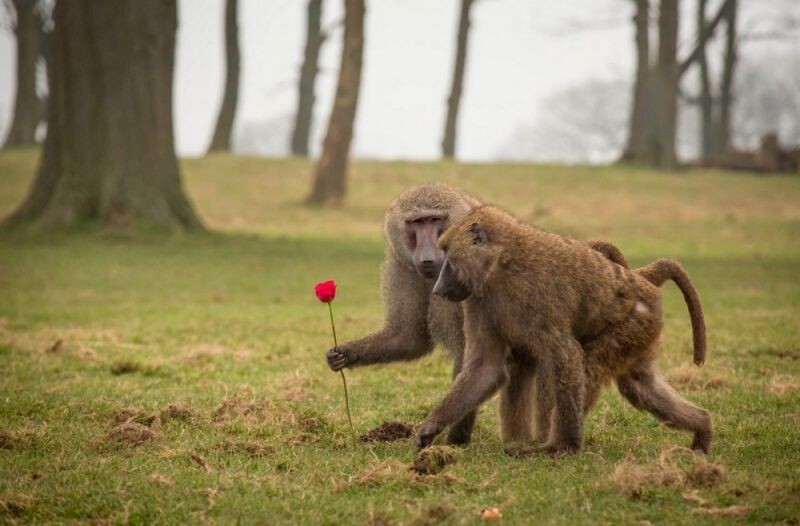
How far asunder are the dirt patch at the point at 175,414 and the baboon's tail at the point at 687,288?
2793mm

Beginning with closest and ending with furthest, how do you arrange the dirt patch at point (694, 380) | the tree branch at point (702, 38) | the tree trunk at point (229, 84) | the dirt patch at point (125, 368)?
the dirt patch at point (694, 380) < the dirt patch at point (125, 368) < the tree trunk at point (229, 84) < the tree branch at point (702, 38)

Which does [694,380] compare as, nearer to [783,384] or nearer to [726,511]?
[783,384]

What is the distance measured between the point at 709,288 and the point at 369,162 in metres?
16.5

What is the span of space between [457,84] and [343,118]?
34.4ft

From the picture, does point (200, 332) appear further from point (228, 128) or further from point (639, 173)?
point (228, 128)

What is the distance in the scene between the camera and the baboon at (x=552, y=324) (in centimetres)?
529

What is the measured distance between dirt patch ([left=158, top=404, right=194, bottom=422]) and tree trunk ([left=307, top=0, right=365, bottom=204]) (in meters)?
17.4

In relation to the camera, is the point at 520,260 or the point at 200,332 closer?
the point at 520,260

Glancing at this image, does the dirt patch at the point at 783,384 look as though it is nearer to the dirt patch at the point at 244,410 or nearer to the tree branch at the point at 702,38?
the dirt patch at the point at 244,410

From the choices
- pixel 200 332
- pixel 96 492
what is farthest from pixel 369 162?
pixel 96 492

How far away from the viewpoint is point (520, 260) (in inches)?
212

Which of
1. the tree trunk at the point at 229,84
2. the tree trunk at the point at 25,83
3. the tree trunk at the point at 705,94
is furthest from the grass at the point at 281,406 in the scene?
the tree trunk at the point at 705,94

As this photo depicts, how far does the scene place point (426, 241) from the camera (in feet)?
19.8

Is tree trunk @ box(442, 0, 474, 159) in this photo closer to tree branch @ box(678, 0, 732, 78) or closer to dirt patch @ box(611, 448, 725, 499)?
tree branch @ box(678, 0, 732, 78)
